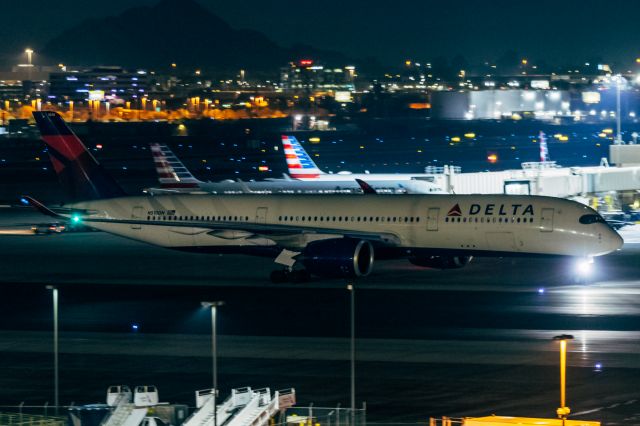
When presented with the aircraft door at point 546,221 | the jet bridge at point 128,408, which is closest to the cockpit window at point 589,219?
the aircraft door at point 546,221

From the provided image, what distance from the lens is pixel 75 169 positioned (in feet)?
201

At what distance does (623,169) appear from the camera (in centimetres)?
9669

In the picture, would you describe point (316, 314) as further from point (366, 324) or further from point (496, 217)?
point (496, 217)

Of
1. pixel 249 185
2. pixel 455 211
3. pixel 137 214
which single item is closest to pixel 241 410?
pixel 455 211

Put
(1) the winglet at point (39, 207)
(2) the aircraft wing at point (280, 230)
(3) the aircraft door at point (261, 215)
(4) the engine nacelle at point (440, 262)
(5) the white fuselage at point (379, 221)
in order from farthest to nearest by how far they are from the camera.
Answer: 1. (3) the aircraft door at point (261, 215)
2. (4) the engine nacelle at point (440, 262)
3. (1) the winglet at point (39, 207)
4. (2) the aircraft wing at point (280, 230)
5. (5) the white fuselage at point (379, 221)

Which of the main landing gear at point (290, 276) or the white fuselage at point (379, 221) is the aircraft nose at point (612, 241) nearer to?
the white fuselage at point (379, 221)

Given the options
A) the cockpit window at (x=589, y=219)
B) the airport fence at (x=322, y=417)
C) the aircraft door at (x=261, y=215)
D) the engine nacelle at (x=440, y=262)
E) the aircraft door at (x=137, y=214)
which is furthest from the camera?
the aircraft door at (x=137, y=214)

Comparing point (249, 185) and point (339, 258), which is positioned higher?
point (249, 185)

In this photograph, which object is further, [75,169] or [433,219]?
[75,169]

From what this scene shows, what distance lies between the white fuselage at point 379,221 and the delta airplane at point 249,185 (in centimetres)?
3166

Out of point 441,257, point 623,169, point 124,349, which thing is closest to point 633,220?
point 623,169

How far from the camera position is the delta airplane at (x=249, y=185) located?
304 feet

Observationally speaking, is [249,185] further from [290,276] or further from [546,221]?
[546,221]

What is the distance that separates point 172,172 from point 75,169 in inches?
1293
